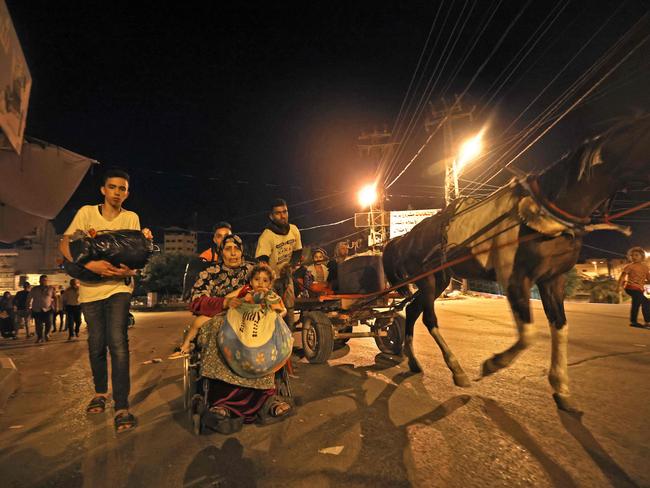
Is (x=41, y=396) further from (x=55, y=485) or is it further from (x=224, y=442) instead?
(x=224, y=442)

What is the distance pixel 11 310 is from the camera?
11.7 metres

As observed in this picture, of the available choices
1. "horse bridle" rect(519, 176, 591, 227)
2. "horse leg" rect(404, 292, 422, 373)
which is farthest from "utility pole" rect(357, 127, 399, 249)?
"horse bridle" rect(519, 176, 591, 227)

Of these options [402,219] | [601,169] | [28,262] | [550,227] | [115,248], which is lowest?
[28,262]

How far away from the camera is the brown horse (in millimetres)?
2931

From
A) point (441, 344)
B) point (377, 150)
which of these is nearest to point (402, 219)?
point (377, 150)

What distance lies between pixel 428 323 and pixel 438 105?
22.8m

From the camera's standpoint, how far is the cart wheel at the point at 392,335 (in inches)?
235

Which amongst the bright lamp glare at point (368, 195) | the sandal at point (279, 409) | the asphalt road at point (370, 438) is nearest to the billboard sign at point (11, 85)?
the asphalt road at point (370, 438)

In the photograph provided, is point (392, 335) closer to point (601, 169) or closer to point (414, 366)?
point (414, 366)

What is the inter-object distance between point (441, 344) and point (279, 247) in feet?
8.12

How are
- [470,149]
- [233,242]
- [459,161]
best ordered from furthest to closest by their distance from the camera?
[459,161]
[470,149]
[233,242]

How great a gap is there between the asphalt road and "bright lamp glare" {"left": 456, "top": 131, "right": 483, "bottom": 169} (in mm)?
16093

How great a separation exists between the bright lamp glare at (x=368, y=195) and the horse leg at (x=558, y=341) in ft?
81.9

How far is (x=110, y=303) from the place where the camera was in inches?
132
